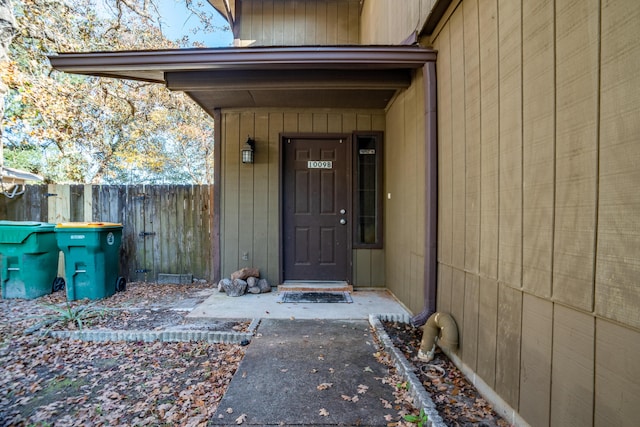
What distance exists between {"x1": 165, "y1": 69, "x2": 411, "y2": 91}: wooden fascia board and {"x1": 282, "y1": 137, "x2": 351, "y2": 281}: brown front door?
123cm

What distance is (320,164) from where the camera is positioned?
4.48m

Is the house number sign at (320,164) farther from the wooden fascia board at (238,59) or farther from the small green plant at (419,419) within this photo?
the small green plant at (419,419)

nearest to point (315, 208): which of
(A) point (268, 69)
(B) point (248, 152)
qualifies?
(B) point (248, 152)

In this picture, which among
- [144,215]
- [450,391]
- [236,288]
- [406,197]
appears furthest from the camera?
[144,215]

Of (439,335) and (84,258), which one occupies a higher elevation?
(84,258)

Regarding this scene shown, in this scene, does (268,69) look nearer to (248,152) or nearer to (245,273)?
(248,152)

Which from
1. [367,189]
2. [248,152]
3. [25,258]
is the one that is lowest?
[25,258]

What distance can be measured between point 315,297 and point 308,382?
188cm

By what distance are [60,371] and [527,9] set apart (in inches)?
154

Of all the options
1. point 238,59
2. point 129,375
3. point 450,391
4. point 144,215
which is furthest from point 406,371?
point 144,215

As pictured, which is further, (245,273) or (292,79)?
(245,273)

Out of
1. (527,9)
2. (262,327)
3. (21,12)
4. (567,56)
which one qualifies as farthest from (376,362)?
(21,12)

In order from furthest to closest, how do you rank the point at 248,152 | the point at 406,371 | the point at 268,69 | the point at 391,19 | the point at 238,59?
the point at 248,152
the point at 391,19
the point at 268,69
the point at 238,59
the point at 406,371

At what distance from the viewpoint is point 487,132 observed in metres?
1.96
